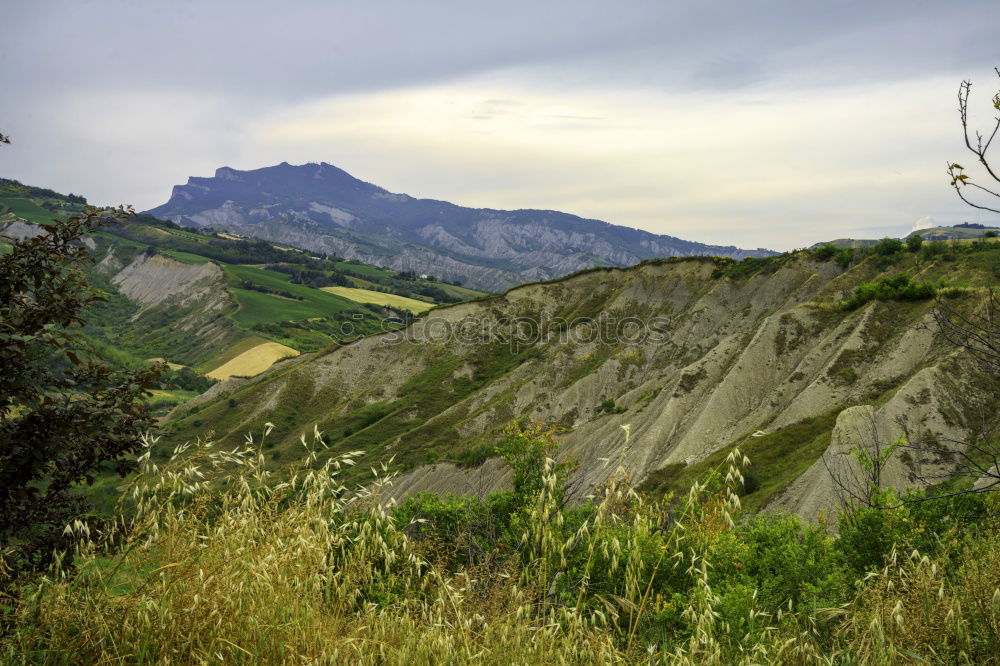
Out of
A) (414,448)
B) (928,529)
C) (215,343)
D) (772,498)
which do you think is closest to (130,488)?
(928,529)

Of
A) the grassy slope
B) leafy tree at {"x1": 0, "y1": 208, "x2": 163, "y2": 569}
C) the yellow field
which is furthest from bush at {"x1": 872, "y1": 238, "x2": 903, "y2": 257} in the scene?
the yellow field

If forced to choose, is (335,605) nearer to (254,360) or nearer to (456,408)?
(456,408)

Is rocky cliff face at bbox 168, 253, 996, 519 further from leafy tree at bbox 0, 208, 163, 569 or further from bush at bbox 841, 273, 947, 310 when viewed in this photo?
leafy tree at bbox 0, 208, 163, 569

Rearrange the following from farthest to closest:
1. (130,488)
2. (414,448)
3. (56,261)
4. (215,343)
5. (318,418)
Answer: (215,343) < (318,418) < (414,448) < (56,261) < (130,488)

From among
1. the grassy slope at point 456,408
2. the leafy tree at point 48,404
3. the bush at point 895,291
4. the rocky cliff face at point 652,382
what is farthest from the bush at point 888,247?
the leafy tree at point 48,404

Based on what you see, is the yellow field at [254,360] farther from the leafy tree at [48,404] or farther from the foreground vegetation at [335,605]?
the foreground vegetation at [335,605]

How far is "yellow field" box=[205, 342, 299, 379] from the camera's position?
443 feet

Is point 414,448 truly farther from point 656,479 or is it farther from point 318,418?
point 656,479

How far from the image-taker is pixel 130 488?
656cm

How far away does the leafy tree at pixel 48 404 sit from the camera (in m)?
6.43

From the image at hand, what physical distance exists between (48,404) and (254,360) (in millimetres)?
142948

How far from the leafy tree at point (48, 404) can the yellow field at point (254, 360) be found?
5252 inches

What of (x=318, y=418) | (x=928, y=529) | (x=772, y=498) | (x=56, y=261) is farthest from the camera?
(x=318, y=418)

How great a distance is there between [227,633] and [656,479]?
41.6 metres
